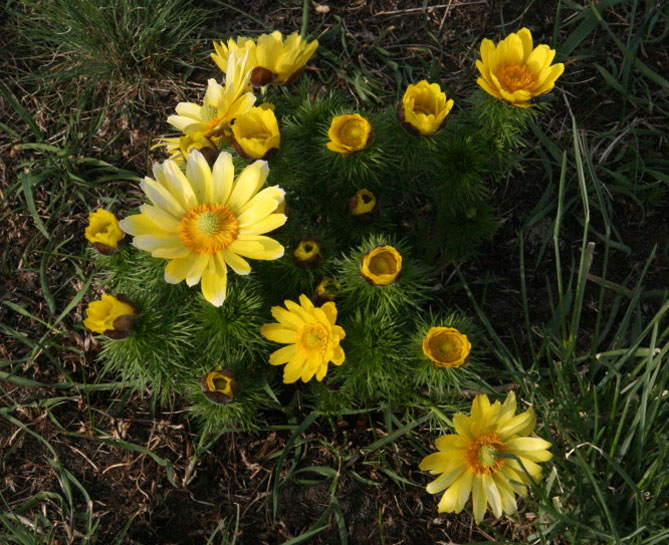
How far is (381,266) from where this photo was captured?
1649 millimetres

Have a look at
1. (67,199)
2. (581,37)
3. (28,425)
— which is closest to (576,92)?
(581,37)

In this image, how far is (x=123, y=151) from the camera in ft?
8.28

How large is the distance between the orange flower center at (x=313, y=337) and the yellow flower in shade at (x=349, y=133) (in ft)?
1.39

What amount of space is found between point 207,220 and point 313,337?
37cm

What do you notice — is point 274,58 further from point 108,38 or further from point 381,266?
point 108,38

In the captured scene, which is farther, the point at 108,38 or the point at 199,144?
the point at 108,38

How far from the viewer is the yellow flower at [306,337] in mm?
1658

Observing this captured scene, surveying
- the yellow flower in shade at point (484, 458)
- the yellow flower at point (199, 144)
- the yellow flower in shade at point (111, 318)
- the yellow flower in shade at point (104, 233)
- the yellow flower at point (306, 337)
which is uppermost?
the yellow flower at point (199, 144)

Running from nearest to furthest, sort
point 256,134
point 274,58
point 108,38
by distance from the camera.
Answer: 1. point 256,134
2. point 274,58
3. point 108,38

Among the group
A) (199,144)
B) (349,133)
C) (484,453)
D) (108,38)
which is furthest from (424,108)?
(108,38)

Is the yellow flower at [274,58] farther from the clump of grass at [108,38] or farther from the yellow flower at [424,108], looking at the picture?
the clump of grass at [108,38]

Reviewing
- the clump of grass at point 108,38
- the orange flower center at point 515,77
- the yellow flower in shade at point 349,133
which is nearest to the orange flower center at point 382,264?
the yellow flower in shade at point 349,133

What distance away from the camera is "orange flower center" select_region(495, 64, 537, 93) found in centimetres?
177

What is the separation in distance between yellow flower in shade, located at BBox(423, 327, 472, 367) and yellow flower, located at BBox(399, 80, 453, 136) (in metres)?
0.49
